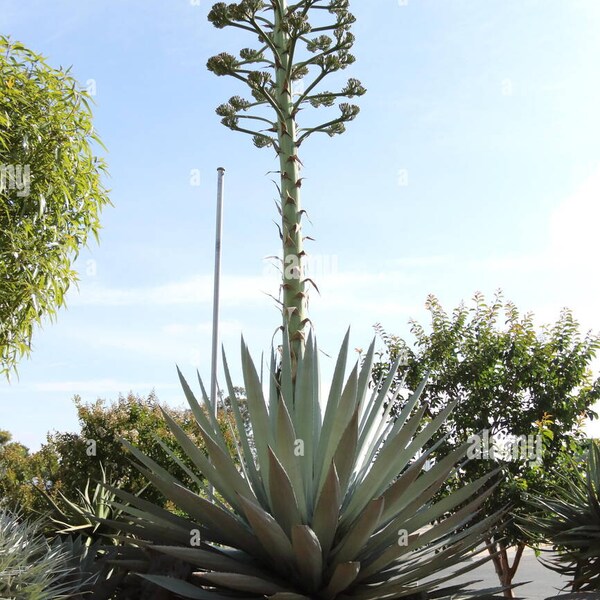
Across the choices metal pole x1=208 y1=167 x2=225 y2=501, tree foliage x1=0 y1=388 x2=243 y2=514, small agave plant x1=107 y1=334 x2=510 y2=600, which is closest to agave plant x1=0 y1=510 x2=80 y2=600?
small agave plant x1=107 y1=334 x2=510 y2=600

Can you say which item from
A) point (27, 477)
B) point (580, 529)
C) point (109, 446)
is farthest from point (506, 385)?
point (27, 477)

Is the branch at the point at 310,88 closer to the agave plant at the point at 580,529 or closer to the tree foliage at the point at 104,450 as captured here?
the agave plant at the point at 580,529

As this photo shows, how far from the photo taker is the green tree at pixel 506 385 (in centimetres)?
859

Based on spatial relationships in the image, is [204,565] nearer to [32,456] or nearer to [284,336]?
[284,336]

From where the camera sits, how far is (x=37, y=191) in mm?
8047

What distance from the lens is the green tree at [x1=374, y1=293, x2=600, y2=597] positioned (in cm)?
859

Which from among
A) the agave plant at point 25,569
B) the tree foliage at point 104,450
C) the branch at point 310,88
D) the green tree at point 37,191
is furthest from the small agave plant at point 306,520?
the tree foliage at point 104,450

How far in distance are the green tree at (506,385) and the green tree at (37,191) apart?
4391 millimetres

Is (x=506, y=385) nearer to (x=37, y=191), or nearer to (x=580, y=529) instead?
(x=580, y=529)

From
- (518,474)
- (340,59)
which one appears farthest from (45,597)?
(518,474)

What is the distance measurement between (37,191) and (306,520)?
6.16 meters

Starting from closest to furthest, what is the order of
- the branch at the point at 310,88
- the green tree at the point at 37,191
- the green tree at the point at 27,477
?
the branch at the point at 310,88, the green tree at the point at 37,191, the green tree at the point at 27,477

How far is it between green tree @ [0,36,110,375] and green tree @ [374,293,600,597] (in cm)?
439

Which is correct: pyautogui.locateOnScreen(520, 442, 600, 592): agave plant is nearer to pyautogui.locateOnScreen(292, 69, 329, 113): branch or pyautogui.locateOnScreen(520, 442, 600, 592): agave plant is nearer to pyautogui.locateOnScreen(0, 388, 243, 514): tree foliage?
pyautogui.locateOnScreen(292, 69, 329, 113): branch
